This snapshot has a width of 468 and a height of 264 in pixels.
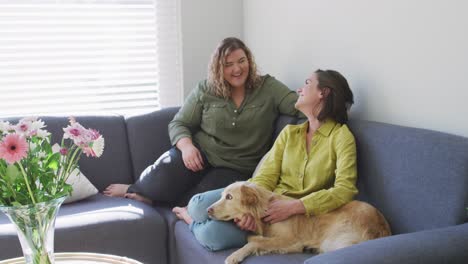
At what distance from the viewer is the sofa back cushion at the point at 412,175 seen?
1.69 metres

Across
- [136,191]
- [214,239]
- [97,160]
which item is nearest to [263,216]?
[214,239]

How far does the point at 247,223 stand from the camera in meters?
1.99

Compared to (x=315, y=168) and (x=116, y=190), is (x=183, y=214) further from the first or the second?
(x=315, y=168)

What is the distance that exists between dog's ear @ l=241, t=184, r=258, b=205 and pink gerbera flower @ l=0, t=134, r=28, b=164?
90 cm

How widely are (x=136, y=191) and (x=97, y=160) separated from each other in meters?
0.32

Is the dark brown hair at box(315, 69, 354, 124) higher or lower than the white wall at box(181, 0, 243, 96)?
lower

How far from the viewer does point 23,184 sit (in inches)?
56.1

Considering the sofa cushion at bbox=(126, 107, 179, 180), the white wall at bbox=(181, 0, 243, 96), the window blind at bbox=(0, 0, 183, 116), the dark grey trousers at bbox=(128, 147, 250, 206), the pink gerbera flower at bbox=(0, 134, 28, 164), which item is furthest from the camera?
the white wall at bbox=(181, 0, 243, 96)

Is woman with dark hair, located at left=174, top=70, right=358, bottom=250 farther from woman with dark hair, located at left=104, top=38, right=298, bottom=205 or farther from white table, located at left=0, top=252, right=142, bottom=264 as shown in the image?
white table, located at left=0, top=252, right=142, bottom=264

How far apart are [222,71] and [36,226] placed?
4.80 ft

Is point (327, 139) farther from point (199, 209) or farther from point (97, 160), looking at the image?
point (97, 160)

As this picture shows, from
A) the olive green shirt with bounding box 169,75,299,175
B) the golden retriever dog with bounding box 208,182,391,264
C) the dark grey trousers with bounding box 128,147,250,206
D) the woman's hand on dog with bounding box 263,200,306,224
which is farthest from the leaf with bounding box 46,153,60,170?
the olive green shirt with bounding box 169,75,299,175

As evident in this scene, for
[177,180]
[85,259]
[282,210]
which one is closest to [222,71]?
[177,180]

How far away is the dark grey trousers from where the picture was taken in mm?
2588
